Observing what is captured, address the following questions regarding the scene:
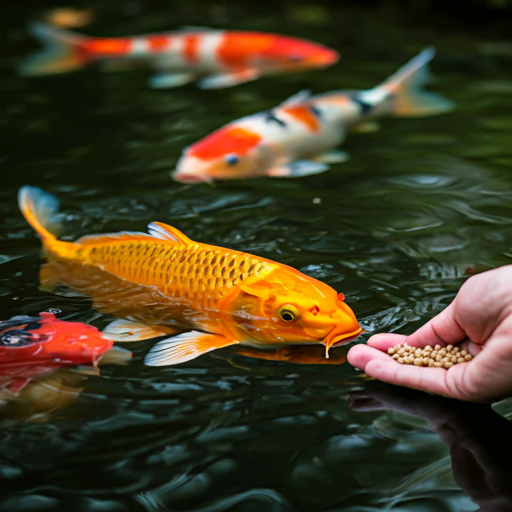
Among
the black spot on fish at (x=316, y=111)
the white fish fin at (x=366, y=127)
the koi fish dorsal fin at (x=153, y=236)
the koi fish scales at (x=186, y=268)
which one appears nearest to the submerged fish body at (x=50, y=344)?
the koi fish scales at (x=186, y=268)

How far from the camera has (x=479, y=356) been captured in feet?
6.64

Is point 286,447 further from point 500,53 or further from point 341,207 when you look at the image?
point 500,53

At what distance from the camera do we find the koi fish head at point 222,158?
4.02 meters

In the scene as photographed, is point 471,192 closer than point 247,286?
No

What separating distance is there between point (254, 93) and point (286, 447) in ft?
13.0

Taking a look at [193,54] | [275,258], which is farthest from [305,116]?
[193,54]

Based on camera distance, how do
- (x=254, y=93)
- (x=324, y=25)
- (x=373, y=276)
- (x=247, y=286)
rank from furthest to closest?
(x=324, y=25) < (x=254, y=93) < (x=373, y=276) < (x=247, y=286)

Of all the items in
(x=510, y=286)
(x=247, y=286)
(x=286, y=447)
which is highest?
(x=510, y=286)

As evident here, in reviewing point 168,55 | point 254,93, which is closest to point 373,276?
point 254,93

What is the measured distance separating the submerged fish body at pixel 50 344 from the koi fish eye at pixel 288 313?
2.04 ft

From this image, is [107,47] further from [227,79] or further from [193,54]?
[227,79]

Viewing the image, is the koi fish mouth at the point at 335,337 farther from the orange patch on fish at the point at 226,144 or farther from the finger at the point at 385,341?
the orange patch on fish at the point at 226,144

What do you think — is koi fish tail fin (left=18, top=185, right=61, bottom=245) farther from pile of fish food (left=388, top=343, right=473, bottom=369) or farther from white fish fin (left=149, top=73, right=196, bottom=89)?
white fish fin (left=149, top=73, right=196, bottom=89)

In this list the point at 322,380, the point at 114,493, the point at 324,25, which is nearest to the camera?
the point at 114,493
